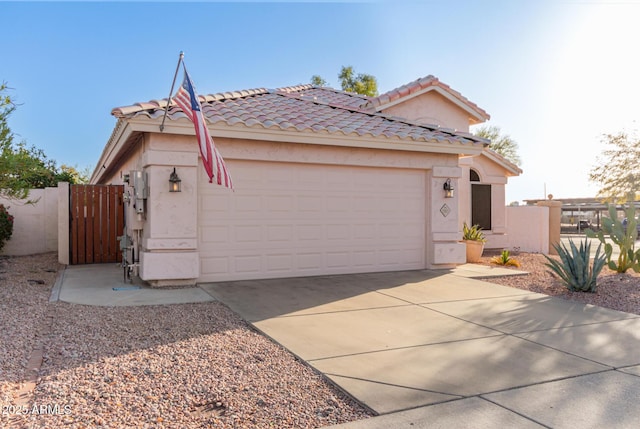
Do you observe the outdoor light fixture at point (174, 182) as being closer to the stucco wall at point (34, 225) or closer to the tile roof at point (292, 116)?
the tile roof at point (292, 116)

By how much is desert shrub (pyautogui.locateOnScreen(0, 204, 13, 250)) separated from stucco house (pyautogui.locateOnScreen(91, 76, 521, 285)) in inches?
163

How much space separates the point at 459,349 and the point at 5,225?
45.0 feet

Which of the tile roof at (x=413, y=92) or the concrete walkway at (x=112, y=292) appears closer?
the concrete walkway at (x=112, y=292)

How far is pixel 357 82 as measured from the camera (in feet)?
114

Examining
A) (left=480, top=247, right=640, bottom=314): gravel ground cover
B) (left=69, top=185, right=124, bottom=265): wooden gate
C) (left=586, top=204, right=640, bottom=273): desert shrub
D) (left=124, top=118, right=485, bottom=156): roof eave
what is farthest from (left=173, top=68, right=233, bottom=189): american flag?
(left=586, top=204, right=640, bottom=273): desert shrub

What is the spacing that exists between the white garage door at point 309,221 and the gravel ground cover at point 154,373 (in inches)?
94.5

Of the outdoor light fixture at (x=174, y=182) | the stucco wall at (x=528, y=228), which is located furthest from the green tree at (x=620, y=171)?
the outdoor light fixture at (x=174, y=182)

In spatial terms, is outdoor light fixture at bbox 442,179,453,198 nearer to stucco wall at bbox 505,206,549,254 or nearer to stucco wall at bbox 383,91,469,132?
stucco wall at bbox 383,91,469,132

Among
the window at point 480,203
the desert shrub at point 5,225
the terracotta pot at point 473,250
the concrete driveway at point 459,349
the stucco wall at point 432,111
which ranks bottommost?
the concrete driveway at point 459,349

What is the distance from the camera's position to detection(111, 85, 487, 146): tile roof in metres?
8.85

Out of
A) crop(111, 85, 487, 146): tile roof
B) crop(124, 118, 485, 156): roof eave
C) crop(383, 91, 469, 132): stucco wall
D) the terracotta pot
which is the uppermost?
crop(383, 91, 469, 132): stucco wall

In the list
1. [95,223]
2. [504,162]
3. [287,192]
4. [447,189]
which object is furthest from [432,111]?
[95,223]

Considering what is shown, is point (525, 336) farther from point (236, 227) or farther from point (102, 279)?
point (102, 279)

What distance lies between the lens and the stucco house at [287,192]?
8734 millimetres
